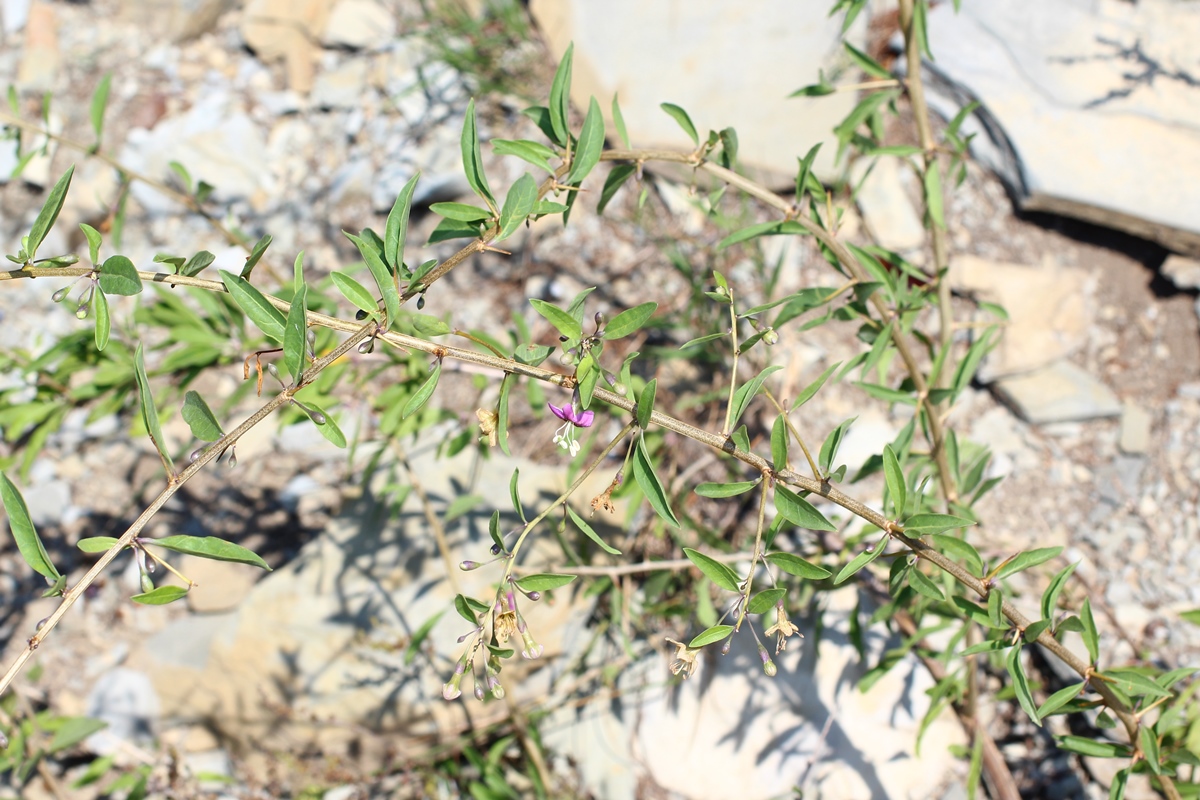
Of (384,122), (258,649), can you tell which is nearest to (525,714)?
(258,649)

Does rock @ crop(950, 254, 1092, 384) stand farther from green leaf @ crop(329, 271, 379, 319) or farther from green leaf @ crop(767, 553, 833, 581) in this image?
green leaf @ crop(329, 271, 379, 319)

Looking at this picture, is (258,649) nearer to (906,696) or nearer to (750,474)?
(750,474)

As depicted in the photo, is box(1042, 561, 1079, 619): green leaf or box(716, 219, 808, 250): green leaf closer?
box(1042, 561, 1079, 619): green leaf

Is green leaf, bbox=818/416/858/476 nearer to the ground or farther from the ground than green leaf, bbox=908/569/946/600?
farther from the ground

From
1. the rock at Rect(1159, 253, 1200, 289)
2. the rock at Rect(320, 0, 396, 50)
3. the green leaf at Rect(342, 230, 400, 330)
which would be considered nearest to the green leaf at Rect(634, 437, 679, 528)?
the green leaf at Rect(342, 230, 400, 330)

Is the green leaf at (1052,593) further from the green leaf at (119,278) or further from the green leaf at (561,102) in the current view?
the green leaf at (119,278)

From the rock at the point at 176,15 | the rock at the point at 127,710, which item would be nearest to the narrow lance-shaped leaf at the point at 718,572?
the rock at the point at 127,710
